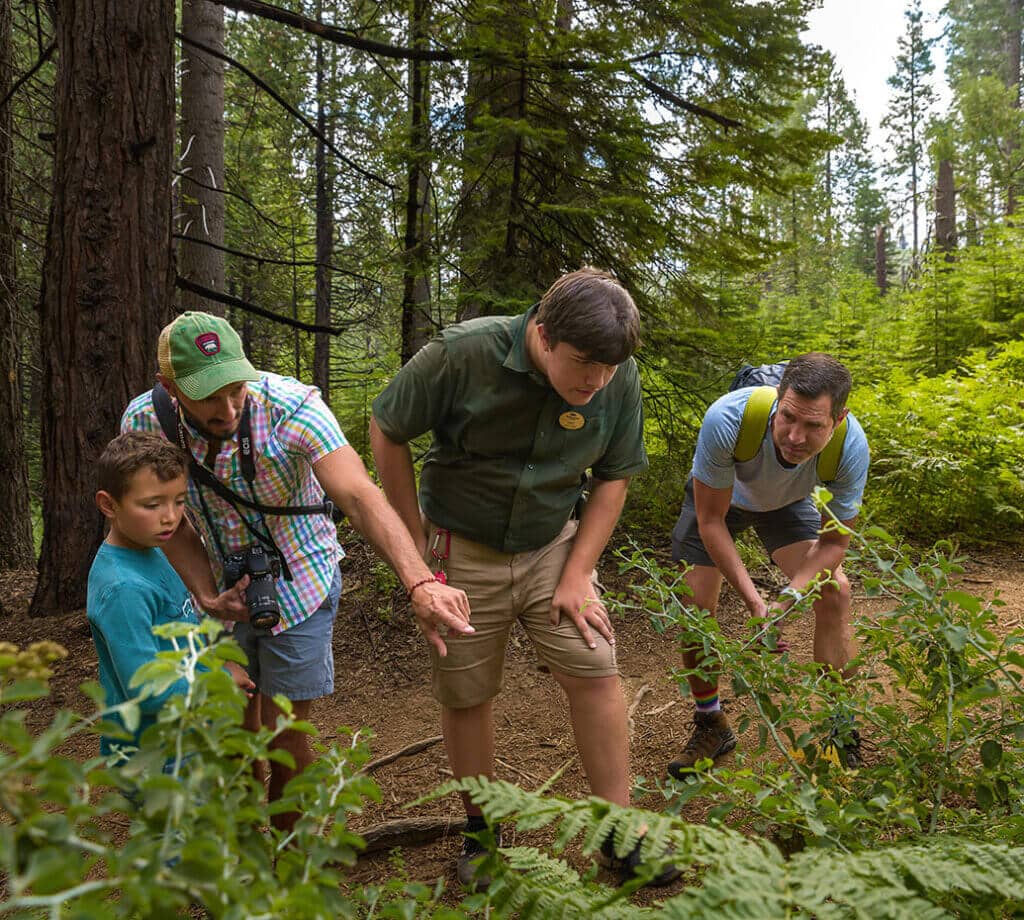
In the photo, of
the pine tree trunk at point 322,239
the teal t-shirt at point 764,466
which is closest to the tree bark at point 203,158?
the pine tree trunk at point 322,239

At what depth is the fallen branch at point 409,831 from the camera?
3170 mm

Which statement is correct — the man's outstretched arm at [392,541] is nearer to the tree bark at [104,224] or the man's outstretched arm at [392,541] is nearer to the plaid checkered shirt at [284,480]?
the plaid checkered shirt at [284,480]

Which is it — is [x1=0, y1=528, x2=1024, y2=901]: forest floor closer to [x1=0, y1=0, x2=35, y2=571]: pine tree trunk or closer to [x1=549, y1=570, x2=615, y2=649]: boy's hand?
[x1=549, y1=570, x2=615, y2=649]: boy's hand

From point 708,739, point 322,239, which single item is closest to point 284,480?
point 708,739

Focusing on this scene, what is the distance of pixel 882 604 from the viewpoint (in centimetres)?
568

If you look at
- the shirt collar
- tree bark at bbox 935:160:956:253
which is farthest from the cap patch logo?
tree bark at bbox 935:160:956:253

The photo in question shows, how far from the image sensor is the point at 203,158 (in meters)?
7.36

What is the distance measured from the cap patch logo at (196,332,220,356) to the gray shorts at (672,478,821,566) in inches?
92.7

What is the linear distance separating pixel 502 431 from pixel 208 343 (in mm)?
994

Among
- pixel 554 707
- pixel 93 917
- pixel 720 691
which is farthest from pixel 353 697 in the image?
pixel 93 917

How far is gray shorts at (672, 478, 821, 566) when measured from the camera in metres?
Result: 3.71

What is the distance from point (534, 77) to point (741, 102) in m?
1.78

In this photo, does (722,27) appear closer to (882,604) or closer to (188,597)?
(882,604)

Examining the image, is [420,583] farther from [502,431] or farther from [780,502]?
[780,502]
